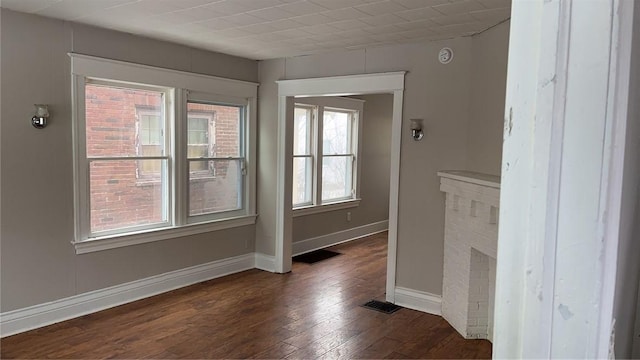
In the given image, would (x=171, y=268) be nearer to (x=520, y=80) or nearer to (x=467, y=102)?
(x=467, y=102)

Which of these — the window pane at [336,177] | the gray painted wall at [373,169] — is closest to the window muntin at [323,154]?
the window pane at [336,177]

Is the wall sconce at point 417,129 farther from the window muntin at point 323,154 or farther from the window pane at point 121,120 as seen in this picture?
the window pane at point 121,120

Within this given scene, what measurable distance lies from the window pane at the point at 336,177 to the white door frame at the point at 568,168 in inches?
248

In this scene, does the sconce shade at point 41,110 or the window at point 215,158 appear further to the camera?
the window at point 215,158

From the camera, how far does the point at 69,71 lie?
3.76 m

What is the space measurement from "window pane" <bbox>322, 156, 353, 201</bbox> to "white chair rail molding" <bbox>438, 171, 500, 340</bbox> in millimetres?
3071

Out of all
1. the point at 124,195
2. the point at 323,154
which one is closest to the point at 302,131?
the point at 323,154

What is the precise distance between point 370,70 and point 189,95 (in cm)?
187

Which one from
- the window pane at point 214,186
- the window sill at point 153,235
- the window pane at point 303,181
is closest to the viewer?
the window sill at point 153,235

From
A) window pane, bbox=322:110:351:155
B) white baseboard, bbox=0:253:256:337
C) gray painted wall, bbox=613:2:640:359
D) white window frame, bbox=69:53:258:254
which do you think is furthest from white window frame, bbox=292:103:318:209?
gray painted wall, bbox=613:2:640:359

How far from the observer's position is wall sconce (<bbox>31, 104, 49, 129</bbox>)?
140 inches

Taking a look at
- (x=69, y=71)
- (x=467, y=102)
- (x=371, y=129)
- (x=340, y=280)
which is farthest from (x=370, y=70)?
(x=371, y=129)

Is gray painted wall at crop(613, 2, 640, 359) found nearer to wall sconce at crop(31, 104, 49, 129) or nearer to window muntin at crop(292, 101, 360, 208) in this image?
wall sconce at crop(31, 104, 49, 129)

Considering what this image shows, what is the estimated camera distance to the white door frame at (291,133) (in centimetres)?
439
